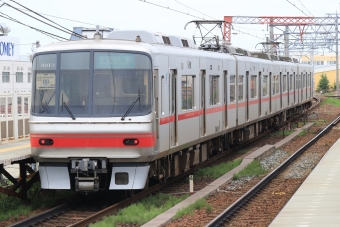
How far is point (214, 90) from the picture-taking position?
665 inches

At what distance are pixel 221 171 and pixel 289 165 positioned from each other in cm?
254

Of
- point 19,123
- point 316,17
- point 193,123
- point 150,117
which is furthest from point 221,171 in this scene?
point 316,17

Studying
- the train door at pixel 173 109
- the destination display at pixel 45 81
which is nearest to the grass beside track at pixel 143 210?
the train door at pixel 173 109

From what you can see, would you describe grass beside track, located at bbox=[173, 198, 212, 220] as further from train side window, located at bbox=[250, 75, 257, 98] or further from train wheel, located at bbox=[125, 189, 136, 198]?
train side window, located at bbox=[250, 75, 257, 98]

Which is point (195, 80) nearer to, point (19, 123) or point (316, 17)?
point (19, 123)

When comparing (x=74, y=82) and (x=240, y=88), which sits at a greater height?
(x=74, y=82)

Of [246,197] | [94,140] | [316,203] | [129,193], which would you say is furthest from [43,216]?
[316,203]

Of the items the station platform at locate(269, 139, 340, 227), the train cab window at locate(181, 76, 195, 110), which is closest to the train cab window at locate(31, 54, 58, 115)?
the train cab window at locate(181, 76, 195, 110)

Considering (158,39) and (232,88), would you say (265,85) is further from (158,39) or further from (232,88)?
(158,39)

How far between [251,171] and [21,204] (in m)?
5.89

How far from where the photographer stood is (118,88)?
38.1 ft

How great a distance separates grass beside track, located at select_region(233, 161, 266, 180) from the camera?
15645 millimetres

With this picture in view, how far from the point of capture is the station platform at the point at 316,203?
32.5 ft

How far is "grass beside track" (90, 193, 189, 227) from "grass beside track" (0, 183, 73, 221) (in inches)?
59.4
